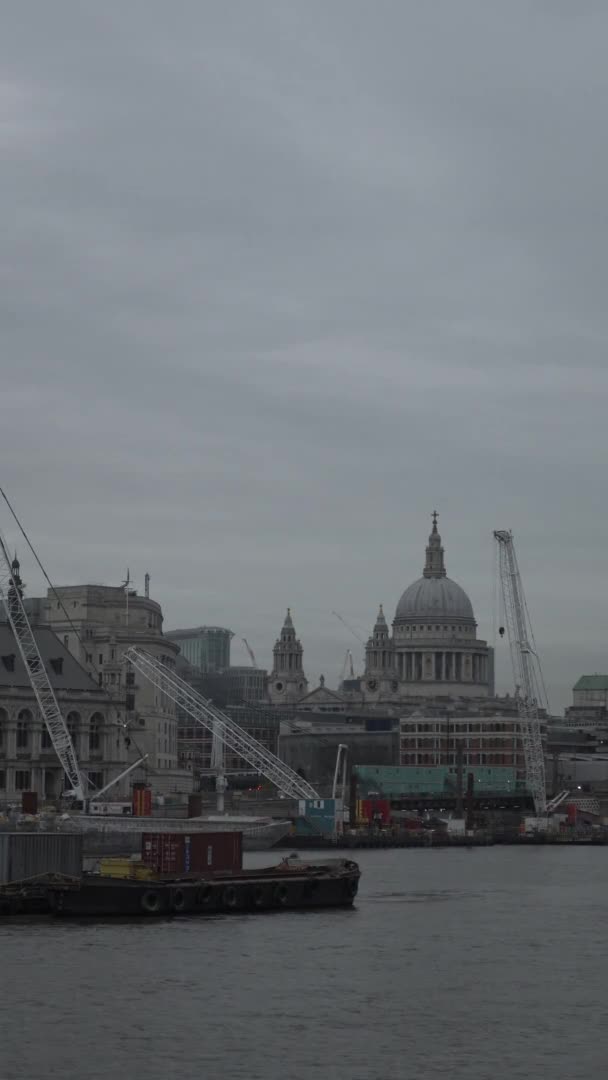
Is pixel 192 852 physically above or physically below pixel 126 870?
above

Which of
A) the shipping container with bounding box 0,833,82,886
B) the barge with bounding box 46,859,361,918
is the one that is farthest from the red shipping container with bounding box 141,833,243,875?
the shipping container with bounding box 0,833,82,886

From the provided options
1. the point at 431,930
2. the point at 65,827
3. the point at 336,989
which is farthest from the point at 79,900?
the point at 65,827

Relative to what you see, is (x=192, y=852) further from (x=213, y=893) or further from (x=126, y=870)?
(x=126, y=870)

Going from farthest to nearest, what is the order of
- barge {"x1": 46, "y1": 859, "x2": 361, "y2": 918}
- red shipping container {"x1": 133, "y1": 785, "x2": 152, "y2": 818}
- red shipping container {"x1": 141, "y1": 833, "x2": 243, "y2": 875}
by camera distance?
red shipping container {"x1": 133, "y1": 785, "x2": 152, "y2": 818}
red shipping container {"x1": 141, "y1": 833, "x2": 243, "y2": 875}
barge {"x1": 46, "y1": 859, "x2": 361, "y2": 918}

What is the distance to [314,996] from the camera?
Answer: 79500 mm

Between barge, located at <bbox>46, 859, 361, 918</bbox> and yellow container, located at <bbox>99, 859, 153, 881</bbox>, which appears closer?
barge, located at <bbox>46, 859, 361, 918</bbox>

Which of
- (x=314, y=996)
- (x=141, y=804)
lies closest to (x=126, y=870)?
(x=314, y=996)

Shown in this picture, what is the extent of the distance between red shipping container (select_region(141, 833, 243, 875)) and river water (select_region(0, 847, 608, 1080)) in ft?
18.2

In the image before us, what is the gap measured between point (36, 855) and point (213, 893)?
30.4ft

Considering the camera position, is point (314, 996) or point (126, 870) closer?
point (314, 996)

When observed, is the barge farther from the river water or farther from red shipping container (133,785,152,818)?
red shipping container (133,785,152,818)

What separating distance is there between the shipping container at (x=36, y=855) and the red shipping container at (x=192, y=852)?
4071 millimetres

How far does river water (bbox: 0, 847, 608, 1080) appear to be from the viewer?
66.2 metres

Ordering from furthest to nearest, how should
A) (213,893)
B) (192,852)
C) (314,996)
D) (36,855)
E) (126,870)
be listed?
(192,852), (126,870), (213,893), (36,855), (314,996)
